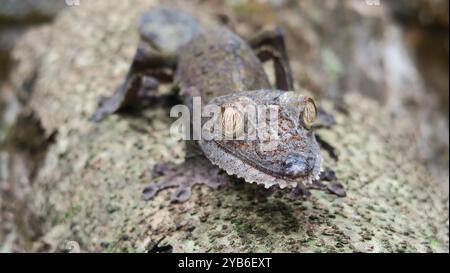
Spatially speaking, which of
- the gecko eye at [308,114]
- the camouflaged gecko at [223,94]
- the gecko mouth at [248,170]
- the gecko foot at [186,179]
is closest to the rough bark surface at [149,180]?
the gecko foot at [186,179]

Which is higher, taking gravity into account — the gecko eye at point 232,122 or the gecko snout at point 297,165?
the gecko eye at point 232,122

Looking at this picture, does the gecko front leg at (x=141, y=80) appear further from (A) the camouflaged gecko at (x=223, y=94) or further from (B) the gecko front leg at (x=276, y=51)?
(B) the gecko front leg at (x=276, y=51)

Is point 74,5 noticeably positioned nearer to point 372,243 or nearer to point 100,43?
point 100,43

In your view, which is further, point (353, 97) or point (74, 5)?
point (74, 5)

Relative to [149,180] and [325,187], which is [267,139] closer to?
[325,187]

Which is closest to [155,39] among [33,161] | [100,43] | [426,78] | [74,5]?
[100,43]

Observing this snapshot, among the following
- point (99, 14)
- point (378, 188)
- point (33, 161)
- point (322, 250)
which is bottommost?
point (322, 250)

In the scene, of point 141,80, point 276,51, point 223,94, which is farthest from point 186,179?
point 276,51
